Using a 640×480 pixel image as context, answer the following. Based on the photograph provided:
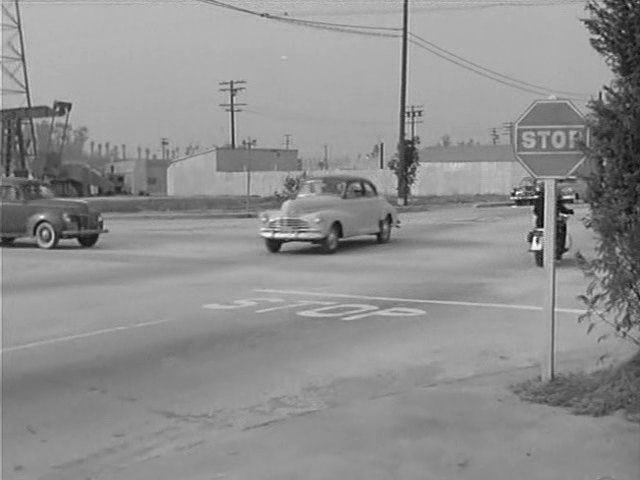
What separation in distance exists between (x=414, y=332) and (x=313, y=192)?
1163 centimetres

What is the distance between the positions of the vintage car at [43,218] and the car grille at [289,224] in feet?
16.9

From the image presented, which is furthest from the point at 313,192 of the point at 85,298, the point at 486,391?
the point at 486,391

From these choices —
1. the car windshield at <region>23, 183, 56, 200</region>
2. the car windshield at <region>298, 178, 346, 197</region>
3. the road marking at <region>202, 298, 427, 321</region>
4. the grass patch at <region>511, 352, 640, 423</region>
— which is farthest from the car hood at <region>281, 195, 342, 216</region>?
the grass patch at <region>511, 352, 640, 423</region>

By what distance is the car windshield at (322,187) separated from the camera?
21.4 m

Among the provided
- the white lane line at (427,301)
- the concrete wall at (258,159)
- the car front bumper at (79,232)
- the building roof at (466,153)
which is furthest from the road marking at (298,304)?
the building roof at (466,153)

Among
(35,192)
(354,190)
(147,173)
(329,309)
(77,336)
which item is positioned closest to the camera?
(77,336)

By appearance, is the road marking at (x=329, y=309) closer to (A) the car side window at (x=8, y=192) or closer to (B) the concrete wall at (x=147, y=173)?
(A) the car side window at (x=8, y=192)

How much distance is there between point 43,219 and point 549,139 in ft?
57.9

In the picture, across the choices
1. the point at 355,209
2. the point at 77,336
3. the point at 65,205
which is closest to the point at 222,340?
the point at 77,336

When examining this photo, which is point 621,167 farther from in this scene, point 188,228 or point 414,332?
point 188,228

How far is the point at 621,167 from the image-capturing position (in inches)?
239

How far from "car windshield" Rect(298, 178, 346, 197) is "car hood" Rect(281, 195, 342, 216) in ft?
0.86

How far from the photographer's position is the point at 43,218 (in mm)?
22406

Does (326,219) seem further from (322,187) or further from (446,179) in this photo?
(446,179)
